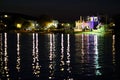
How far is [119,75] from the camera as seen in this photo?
2183 cm

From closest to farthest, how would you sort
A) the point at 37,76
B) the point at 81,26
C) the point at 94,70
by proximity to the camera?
the point at 37,76 → the point at 94,70 → the point at 81,26

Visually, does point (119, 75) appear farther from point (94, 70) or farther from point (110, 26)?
point (110, 26)

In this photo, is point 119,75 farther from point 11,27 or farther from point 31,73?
point 11,27

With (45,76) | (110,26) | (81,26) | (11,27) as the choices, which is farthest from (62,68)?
(81,26)

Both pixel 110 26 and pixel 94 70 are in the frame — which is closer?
pixel 94 70

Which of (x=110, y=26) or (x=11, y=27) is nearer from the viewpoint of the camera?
(x=110, y=26)

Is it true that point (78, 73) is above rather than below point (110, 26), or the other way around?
below

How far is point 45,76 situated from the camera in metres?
21.0

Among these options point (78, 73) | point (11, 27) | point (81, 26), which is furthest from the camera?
point (81, 26)

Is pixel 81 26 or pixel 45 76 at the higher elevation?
pixel 81 26

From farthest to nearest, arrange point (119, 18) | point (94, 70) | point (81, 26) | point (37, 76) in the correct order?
point (81, 26)
point (119, 18)
point (94, 70)
point (37, 76)

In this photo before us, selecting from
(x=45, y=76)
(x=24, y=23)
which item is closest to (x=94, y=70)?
(x=45, y=76)

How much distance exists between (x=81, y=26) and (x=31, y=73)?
147 meters

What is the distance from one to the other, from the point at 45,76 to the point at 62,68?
13.3 ft
